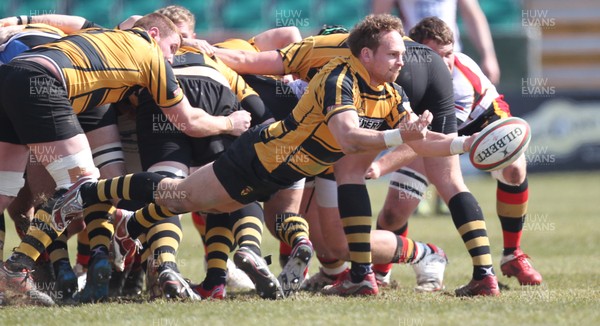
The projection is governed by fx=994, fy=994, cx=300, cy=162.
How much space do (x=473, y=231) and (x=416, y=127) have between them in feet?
3.88

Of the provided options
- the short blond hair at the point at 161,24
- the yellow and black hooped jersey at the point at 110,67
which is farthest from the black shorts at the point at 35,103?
the short blond hair at the point at 161,24

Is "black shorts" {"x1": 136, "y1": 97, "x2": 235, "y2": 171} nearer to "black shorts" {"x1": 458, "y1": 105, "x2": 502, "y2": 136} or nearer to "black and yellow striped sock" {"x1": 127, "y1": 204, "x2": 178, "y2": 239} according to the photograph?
"black and yellow striped sock" {"x1": 127, "y1": 204, "x2": 178, "y2": 239}

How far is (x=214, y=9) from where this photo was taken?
20.9m

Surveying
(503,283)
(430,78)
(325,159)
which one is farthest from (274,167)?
(503,283)

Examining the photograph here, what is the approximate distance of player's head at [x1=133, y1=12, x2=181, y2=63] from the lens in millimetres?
6496

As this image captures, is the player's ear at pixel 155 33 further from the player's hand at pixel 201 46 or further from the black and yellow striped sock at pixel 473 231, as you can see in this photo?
the black and yellow striped sock at pixel 473 231

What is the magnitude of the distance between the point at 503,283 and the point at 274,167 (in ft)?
7.01

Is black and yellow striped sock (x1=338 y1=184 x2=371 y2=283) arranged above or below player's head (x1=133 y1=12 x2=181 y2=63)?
below

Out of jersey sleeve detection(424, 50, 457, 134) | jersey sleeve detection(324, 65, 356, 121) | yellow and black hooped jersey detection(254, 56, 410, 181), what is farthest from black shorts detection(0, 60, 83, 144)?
jersey sleeve detection(424, 50, 457, 134)

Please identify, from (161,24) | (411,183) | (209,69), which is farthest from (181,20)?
(411,183)

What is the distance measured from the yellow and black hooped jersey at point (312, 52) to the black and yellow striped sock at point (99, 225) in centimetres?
151

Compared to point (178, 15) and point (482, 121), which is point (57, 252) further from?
point (482, 121)

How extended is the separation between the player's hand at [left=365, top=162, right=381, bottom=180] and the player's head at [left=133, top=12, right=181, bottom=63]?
4.94 feet

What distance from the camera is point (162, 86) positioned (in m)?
6.08
